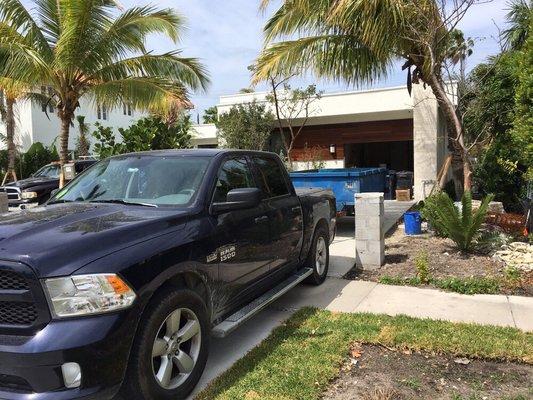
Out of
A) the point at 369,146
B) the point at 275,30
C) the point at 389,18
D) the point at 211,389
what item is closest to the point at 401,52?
the point at 389,18

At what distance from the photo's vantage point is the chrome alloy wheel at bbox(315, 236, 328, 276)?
6867 millimetres

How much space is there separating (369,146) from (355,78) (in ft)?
59.6

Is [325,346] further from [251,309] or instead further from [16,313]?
[16,313]

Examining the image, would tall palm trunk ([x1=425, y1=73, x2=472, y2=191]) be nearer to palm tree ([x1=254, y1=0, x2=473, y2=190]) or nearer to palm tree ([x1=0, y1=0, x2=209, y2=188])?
palm tree ([x1=254, y1=0, x2=473, y2=190])

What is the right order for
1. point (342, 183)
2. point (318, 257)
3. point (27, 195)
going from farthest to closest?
point (27, 195), point (342, 183), point (318, 257)

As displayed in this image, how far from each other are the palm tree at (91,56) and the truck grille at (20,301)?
930 cm

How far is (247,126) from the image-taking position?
21.5 metres

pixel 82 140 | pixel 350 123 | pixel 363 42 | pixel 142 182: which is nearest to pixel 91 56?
pixel 363 42

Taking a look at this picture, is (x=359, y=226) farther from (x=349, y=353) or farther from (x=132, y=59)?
(x=132, y=59)

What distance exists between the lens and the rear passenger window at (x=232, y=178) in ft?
15.4

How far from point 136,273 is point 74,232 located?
548mm

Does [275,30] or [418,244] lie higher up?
[275,30]

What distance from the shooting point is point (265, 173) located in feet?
18.9

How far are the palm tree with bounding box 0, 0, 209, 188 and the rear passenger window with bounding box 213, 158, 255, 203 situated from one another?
7729 millimetres
